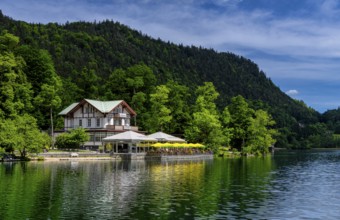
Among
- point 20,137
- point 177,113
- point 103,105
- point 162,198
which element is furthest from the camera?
point 177,113

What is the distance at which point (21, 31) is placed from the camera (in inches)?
6363

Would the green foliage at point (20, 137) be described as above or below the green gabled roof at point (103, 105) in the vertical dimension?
below

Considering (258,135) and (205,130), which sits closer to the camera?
(205,130)

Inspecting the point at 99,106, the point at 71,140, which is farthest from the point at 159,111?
the point at 71,140

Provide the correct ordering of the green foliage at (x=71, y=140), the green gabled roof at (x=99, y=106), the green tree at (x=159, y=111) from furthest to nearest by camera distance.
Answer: the green tree at (x=159, y=111), the green gabled roof at (x=99, y=106), the green foliage at (x=71, y=140)

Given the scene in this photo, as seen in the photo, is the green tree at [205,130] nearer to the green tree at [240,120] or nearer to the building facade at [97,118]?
the building facade at [97,118]

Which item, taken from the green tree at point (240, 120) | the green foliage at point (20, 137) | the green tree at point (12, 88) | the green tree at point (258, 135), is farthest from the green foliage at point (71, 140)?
the green tree at point (258, 135)

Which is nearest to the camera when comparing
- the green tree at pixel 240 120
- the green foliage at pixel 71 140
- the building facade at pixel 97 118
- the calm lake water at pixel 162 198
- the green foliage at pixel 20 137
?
the calm lake water at pixel 162 198

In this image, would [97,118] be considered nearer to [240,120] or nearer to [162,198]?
[240,120]

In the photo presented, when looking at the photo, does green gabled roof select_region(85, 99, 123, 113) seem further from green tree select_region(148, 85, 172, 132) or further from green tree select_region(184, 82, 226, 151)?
green tree select_region(184, 82, 226, 151)

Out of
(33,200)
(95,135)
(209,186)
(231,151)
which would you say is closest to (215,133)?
(231,151)

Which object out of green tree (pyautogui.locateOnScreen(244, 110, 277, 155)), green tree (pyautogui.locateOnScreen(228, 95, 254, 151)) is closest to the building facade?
green tree (pyautogui.locateOnScreen(228, 95, 254, 151))

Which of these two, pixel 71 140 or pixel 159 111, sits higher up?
pixel 159 111

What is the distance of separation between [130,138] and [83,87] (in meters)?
39.7
